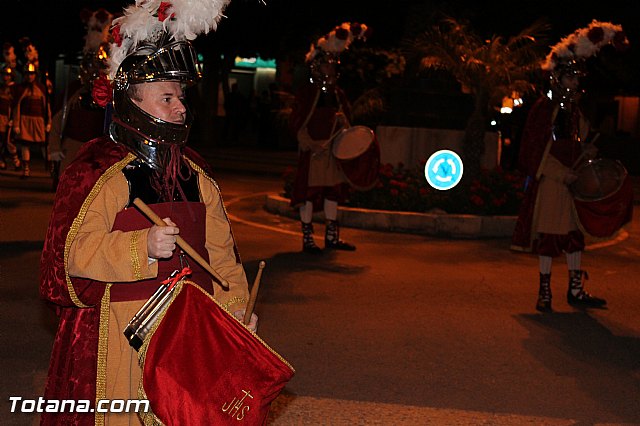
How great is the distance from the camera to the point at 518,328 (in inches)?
299

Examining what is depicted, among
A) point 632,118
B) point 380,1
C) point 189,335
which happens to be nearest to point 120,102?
point 189,335

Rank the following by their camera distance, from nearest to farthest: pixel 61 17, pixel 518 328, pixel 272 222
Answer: pixel 518 328
pixel 272 222
pixel 61 17

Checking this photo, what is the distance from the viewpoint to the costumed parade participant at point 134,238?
320 centimetres

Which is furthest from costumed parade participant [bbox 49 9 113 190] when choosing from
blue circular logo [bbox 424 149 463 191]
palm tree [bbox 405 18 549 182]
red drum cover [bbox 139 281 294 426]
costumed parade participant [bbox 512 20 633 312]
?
red drum cover [bbox 139 281 294 426]

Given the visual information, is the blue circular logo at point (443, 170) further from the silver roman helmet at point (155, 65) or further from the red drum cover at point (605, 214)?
the silver roman helmet at point (155, 65)

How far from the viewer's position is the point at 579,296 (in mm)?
8469

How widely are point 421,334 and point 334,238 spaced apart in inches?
146

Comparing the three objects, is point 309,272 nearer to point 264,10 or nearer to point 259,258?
point 259,258

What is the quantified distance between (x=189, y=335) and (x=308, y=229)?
7.52 metres

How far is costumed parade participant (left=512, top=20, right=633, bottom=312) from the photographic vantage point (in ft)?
26.4

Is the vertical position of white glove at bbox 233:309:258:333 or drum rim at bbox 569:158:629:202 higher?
drum rim at bbox 569:158:629:202

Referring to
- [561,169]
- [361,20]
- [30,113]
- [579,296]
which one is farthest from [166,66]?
[361,20]

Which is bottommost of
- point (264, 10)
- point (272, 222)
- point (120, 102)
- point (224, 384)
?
point (272, 222)
